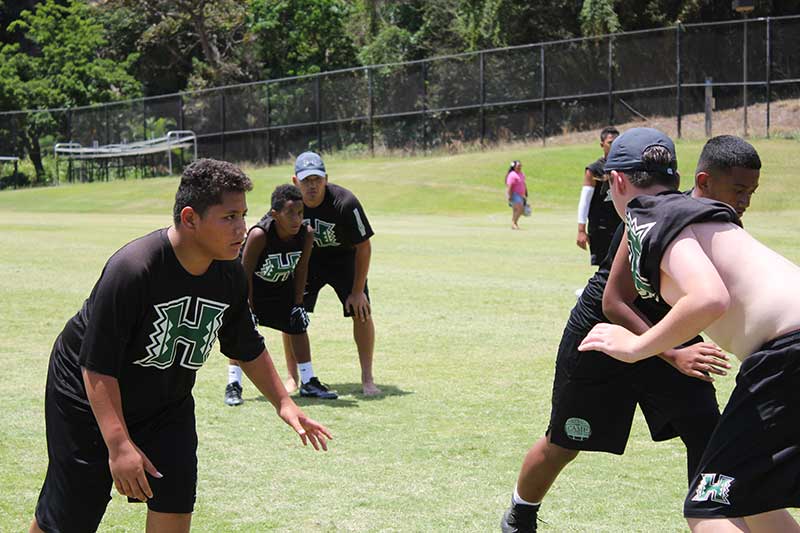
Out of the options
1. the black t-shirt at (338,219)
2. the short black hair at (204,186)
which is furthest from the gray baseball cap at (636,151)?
the black t-shirt at (338,219)

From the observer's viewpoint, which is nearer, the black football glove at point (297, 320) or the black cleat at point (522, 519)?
the black cleat at point (522, 519)

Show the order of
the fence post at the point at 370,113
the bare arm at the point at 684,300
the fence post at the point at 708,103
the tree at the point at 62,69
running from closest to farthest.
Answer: the bare arm at the point at 684,300 < the fence post at the point at 708,103 < the fence post at the point at 370,113 < the tree at the point at 62,69

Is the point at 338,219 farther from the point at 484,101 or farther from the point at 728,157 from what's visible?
the point at 484,101

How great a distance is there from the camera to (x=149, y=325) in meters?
4.21

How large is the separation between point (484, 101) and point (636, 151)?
131 ft

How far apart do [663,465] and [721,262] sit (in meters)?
3.19

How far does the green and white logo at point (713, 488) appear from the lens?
11.8 ft

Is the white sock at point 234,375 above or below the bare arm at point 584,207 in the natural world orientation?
below

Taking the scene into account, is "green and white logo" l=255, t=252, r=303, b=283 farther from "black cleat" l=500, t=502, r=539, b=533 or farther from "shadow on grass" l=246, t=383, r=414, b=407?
"black cleat" l=500, t=502, r=539, b=533

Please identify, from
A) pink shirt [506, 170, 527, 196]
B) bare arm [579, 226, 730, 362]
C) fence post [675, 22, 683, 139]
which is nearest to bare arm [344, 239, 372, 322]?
bare arm [579, 226, 730, 362]

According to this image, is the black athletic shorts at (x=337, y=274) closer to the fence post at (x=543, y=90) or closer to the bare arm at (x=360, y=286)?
the bare arm at (x=360, y=286)

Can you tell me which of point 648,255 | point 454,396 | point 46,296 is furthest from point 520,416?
point 46,296

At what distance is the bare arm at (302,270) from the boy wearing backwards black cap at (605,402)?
350 centimetres

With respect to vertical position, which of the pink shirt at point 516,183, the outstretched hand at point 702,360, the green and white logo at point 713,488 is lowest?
the pink shirt at point 516,183
